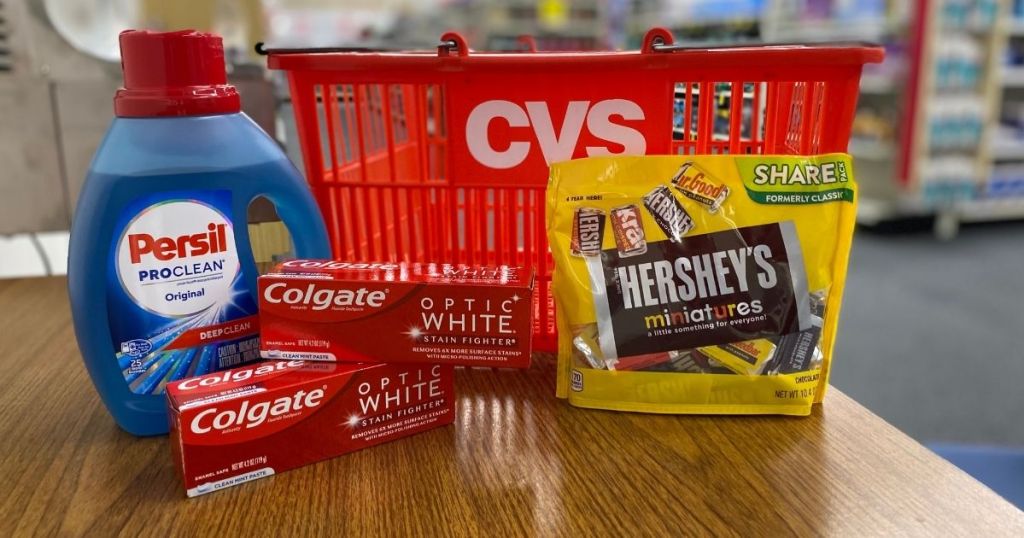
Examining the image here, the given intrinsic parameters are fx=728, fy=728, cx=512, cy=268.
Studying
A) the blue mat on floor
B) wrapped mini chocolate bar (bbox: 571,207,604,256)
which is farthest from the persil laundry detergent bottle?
the blue mat on floor

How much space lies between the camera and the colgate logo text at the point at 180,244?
0.54m

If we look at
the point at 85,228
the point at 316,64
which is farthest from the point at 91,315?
the point at 316,64

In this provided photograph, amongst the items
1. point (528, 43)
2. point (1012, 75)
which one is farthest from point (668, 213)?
point (1012, 75)

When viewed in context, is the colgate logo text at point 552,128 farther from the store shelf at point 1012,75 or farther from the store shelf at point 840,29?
the store shelf at point 1012,75

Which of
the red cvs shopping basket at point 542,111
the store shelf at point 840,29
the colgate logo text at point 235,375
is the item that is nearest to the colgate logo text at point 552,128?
the red cvs shopping basket at point 542,111

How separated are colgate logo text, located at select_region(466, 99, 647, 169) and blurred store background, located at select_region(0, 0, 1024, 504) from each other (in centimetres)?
7

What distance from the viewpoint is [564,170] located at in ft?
2.02

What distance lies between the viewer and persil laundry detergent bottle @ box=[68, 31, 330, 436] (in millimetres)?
534

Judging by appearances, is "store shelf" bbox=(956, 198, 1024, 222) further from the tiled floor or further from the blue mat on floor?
the tiled floor

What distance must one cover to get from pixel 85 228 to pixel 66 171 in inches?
23.6

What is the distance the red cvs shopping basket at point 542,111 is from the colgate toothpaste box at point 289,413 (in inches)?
7.8

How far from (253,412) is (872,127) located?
4171 mm

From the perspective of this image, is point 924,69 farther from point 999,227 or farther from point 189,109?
point 189,109

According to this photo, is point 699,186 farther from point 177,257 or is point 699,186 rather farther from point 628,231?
point 177,257
